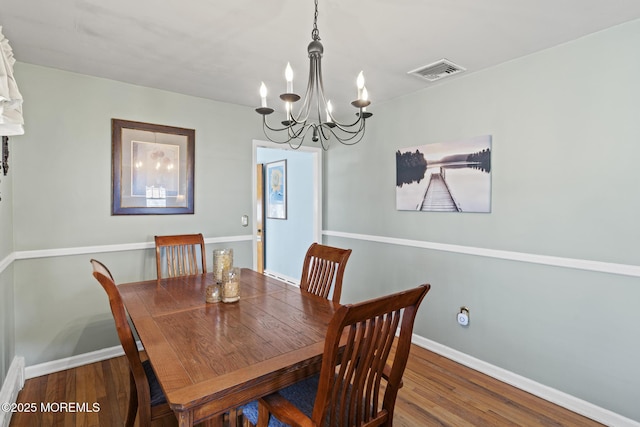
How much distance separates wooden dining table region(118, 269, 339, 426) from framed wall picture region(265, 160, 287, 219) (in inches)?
130

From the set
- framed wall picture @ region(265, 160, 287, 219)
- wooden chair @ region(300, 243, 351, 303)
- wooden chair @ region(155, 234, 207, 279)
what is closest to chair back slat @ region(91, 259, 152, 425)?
wooden chair @ region(300, 243, 351, 303)

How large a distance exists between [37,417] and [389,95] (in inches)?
145

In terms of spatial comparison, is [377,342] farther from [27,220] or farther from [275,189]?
[275,189]

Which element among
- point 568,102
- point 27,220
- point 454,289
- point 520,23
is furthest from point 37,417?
point 568,102

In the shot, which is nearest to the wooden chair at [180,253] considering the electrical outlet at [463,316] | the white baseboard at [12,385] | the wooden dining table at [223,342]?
the wooden dining table at [223,342]

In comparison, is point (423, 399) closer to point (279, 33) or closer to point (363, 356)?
point (363, 356)

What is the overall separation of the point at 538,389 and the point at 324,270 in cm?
174

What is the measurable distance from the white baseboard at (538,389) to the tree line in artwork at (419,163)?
154cm

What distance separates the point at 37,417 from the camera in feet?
6.75

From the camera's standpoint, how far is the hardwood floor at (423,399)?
6.67ft

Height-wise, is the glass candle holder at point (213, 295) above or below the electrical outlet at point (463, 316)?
above

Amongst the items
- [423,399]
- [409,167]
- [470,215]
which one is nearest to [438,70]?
[409,167]

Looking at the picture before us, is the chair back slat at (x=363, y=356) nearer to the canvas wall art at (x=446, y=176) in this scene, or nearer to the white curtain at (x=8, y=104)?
the white curtain at (x=8, y=104)

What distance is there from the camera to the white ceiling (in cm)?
178
